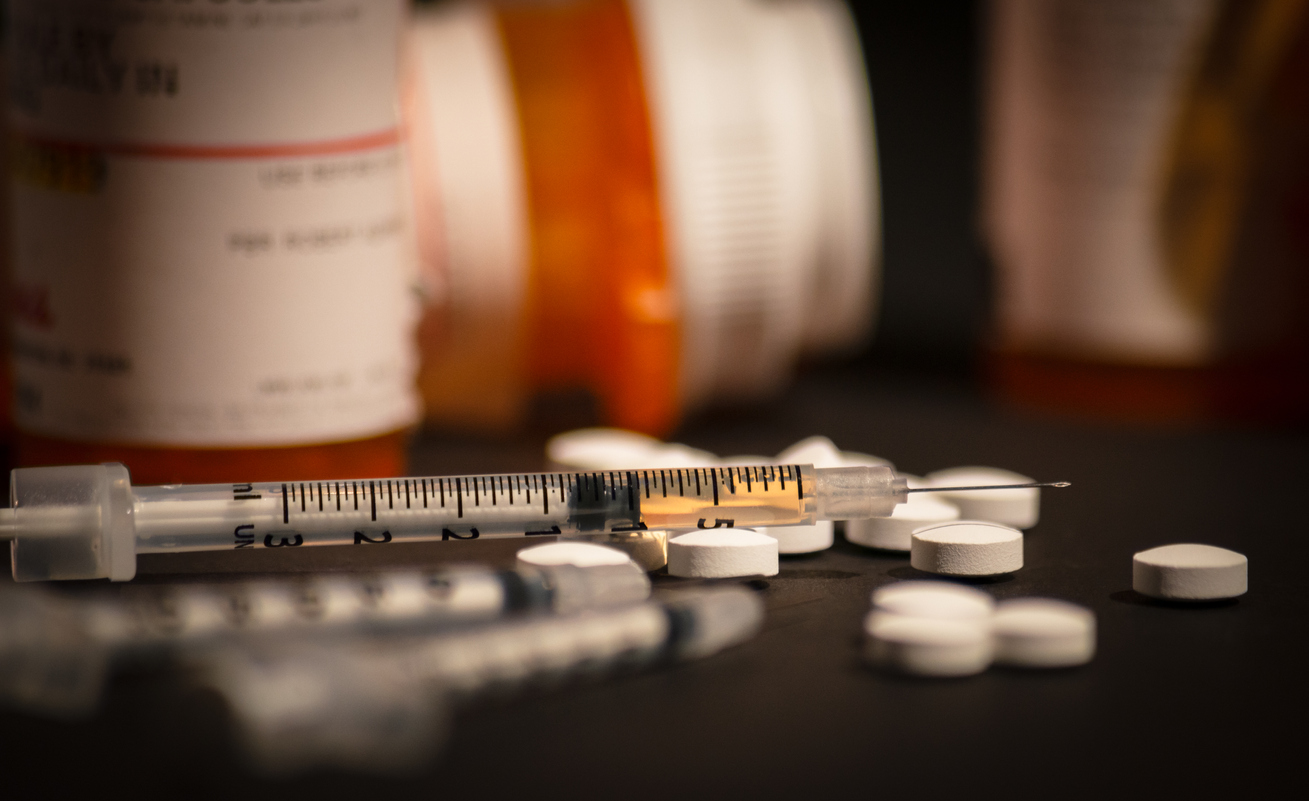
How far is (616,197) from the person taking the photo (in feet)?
2.93

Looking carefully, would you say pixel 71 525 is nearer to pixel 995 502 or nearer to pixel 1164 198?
pixel 995 502

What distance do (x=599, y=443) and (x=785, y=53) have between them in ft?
0.93

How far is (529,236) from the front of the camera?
2.92 feet

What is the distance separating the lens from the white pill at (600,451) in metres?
0.79

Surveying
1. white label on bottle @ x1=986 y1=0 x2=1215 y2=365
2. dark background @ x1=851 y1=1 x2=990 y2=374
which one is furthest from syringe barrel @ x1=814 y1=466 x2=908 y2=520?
dark background @ x1=851 y1=1 x2=990 y2=374

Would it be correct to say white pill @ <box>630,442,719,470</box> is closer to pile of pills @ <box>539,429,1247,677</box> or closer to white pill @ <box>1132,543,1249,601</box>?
pile of pills @ <box>539,429,1247,677</box>

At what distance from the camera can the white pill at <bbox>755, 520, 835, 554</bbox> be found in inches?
26.1

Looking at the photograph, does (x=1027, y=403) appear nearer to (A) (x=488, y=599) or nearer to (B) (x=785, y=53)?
(B) (x=785, y=53)

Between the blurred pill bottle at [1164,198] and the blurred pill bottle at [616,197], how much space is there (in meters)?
0.14

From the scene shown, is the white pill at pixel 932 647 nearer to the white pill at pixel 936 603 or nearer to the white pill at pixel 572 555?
the white pill at pixel 936 603

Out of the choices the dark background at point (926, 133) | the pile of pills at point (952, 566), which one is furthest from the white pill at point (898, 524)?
the dark background at point (926, 133)

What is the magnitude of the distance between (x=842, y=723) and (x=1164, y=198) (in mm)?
557

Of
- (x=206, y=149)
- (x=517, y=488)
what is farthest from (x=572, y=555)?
(x=206, y=149)

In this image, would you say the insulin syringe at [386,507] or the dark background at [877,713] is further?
the insulin syringe at [386,507]
